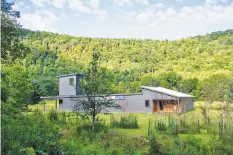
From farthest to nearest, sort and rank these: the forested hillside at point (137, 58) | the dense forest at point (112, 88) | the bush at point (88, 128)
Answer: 1. the forested hillside at point (137, 58)
2. the bush at point (88, 128)
3. the dense forest at point (112, 88)

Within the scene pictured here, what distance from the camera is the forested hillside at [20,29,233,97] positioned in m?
48.6

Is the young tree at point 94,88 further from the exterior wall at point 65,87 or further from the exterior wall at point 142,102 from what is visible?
the exterior wall at point 65,87

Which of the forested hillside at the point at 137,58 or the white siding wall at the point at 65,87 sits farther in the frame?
the forested hillside at the point at 137,58

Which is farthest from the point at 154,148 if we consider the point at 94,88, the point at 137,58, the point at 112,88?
the point at 137,58

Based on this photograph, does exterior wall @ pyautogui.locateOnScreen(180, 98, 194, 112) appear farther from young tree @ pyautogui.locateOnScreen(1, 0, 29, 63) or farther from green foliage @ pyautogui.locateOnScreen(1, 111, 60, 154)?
green foliage @ pyautogui.locateOnScreen(1, 111, 60, 154)

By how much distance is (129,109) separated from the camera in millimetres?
27859

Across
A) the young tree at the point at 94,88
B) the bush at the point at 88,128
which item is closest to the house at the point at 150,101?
the young tree at the point at 94,88

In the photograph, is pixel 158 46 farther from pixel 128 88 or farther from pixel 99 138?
pixel 99 138

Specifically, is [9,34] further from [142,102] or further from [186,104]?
[186,104]

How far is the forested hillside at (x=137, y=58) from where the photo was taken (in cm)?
4862

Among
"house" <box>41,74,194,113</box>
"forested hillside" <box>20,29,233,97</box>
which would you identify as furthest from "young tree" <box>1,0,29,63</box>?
"forested hillside" <box>20,29,233,97</box>

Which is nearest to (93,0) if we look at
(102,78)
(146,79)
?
(102,78)

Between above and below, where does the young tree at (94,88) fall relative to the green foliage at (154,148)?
above

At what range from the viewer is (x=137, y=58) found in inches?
2771
